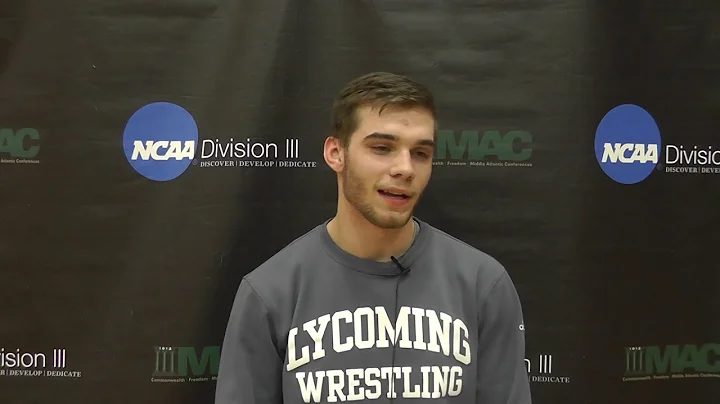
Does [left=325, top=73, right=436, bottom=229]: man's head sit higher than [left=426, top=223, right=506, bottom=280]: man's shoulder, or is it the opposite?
[left=325, top=73, right=436, bottom=229]: man's head

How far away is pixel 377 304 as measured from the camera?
142 centimetres

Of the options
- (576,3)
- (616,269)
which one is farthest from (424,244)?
(576,3)

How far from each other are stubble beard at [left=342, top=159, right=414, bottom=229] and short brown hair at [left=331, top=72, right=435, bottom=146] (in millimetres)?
78

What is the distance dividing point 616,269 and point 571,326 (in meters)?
0.21

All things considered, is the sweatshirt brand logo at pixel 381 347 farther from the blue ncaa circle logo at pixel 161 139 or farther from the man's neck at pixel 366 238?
the blue ncaa circle logo at pixel 161 139

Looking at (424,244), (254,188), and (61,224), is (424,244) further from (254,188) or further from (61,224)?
(61,224)

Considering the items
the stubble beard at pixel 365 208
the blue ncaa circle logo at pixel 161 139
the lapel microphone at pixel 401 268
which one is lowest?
the lapel microphone at pixel 401 268

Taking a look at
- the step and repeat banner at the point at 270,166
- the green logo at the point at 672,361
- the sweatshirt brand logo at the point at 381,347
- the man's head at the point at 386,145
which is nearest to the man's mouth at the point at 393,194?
the man's head at the point at 386,145

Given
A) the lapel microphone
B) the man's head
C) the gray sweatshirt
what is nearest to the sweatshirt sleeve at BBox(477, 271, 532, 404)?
the gray sweatshirt

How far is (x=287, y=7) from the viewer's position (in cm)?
187

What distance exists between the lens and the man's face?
1.36 meters

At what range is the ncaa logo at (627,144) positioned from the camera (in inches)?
74.7

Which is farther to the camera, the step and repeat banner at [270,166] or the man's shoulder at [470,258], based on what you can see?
the step and repeat banner at [270,166]

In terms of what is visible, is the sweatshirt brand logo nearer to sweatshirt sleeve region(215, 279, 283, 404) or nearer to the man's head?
sweatshirt sleeve region(215, 279, 283, 404)
